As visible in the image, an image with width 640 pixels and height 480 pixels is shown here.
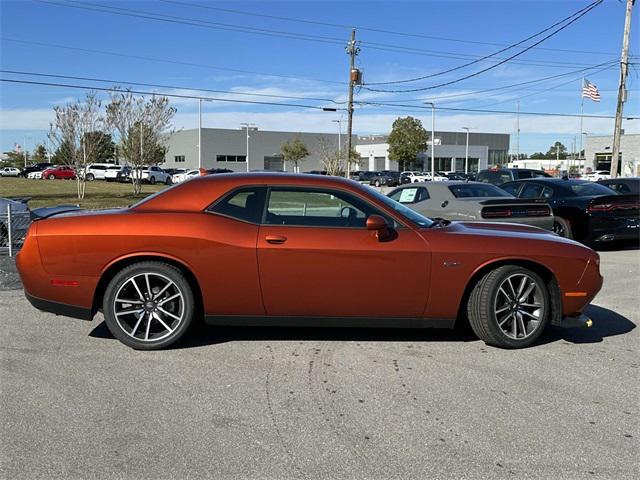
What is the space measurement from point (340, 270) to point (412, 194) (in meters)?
7.76

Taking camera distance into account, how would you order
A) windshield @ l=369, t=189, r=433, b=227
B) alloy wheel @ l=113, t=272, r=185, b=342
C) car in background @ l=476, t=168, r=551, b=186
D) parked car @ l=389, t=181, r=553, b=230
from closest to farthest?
alloy wheel @ l=113, t=272, r=185, b=342, windshield @ l=369, t=189, r=433, b=227, parked car @ l=389, t=181, r=553, b=230, car in background @ l=476, t=168, r=551, b=186

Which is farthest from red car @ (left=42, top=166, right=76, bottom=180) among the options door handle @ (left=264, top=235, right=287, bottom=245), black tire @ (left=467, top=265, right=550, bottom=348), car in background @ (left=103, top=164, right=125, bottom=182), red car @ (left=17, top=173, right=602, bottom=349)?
black tire @ (left=467, top=265, right=550, bottom=348)

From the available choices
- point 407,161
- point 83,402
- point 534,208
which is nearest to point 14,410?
point 83,402

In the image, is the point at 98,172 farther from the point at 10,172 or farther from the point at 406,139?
the point at 406,139

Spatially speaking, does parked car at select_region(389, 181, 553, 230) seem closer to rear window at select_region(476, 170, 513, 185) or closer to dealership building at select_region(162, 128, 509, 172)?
rear window at select_region(476, 170, 513, 185)

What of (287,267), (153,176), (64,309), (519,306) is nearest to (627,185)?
(519,306)

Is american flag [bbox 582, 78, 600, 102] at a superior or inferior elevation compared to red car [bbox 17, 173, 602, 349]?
superior

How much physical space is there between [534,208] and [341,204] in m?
5.87

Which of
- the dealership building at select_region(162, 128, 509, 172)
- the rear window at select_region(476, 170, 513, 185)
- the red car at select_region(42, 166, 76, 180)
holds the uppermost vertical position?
the dealership building at select_region(162, 128, 509, 172)

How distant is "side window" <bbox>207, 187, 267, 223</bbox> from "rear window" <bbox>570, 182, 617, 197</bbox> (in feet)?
29.9

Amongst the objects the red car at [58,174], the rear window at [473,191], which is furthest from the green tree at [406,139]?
the rear window at [473,191]

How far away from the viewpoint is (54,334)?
5516 mm

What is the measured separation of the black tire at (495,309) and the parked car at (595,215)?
699 centimetres

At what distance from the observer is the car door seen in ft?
15.7
